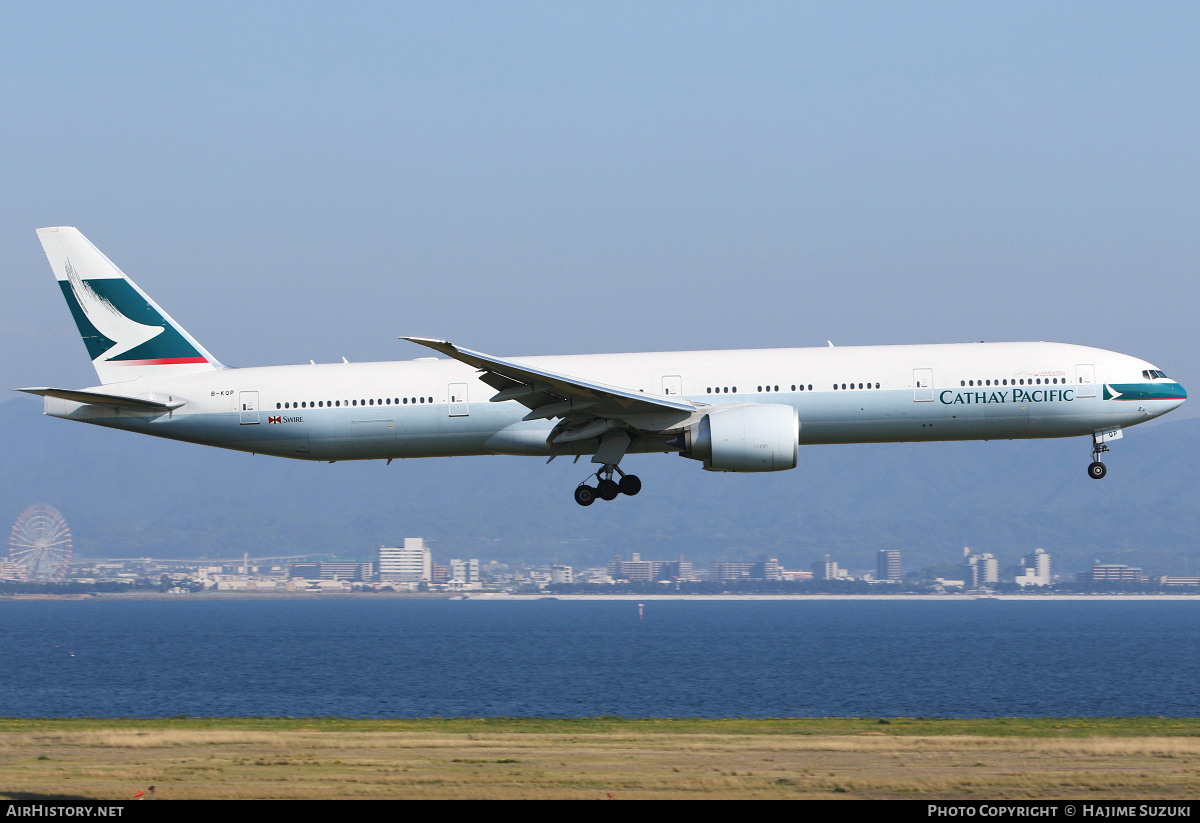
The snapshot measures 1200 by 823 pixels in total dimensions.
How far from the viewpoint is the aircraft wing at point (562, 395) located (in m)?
31.6

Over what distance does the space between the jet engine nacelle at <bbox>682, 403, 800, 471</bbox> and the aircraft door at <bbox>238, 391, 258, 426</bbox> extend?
1261 cm

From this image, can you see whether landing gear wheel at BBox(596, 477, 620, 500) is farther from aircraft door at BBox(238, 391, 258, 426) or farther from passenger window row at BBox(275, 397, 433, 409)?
aircraft door at BBox(238, 391, 258, 426)

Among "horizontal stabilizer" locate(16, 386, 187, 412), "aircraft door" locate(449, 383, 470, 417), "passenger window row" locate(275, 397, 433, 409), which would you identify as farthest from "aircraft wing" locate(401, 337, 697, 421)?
"horizontal stabilizer" locate(16, 386, 187, 412)

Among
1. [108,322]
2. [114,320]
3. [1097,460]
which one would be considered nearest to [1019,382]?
[1097,460]

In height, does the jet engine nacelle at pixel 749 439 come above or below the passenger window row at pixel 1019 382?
below

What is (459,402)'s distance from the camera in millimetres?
35250

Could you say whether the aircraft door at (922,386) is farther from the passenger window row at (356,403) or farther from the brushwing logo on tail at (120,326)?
the brushwing logo on tail at (120,326)

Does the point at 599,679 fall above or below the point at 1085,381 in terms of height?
below

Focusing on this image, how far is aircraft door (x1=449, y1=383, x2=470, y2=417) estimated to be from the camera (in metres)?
35.2

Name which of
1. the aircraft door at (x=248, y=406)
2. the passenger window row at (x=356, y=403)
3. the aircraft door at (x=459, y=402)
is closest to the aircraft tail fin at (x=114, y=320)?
the aircraft door at (x=248, y=406)

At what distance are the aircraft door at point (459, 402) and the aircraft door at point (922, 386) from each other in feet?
39.9

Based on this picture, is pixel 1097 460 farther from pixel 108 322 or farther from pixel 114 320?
pixel 108 322

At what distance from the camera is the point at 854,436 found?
34406 mm

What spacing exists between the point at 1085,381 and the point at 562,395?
1429 cm
